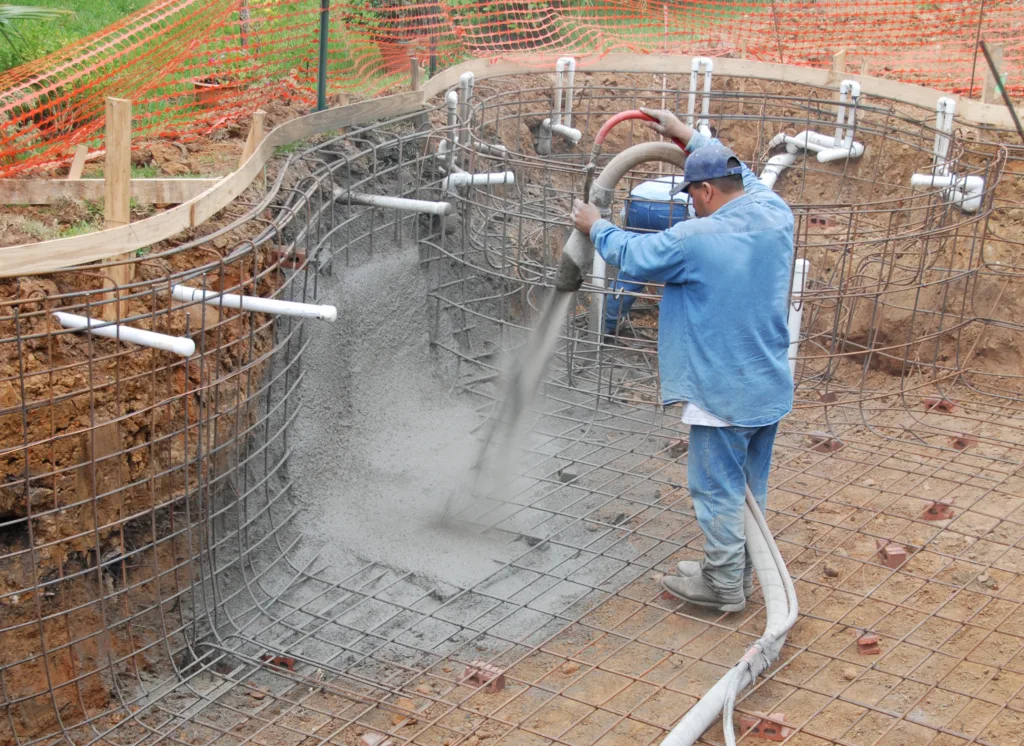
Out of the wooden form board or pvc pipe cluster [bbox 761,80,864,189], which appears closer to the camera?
the wooden form board

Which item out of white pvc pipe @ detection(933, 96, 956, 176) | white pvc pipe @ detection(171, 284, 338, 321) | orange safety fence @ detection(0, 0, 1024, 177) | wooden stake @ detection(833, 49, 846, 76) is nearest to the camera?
white pvc pipe @ detection(171, 284, 338, 321)

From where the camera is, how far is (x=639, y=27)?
10.2 meters

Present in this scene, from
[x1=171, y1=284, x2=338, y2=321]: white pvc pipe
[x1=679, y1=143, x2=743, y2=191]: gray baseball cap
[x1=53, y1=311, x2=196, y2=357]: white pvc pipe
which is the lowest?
[x1=53, y1=311, x2=196, y2=357]: white pvc pipe

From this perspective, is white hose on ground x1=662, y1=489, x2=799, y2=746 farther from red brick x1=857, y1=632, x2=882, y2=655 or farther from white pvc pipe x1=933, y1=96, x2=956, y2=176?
white pvc pipe x1=933, y1=96, x2=956, y2=176

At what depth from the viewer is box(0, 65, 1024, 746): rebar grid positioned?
391 centimetres

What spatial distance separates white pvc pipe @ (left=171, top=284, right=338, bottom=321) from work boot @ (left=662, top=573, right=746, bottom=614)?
1798mm

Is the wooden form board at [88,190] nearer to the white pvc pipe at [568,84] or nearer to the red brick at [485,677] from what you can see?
the red brick at [485,677]

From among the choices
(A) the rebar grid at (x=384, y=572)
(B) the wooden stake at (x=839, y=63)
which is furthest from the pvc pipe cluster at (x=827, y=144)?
(A) the rebar grid at (x=384, y=572)

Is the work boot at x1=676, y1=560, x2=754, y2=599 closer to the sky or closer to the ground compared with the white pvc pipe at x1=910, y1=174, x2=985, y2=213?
closer to the ground

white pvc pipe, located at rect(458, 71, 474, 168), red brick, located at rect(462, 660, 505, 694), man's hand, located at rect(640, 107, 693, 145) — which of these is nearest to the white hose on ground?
red brick, located at rect(462, 660, 505, 694)

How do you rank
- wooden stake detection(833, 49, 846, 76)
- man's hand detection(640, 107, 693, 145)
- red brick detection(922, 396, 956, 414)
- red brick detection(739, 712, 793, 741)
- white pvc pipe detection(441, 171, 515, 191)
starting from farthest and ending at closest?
wooden stake detection(833, 49, 846, 76), red brick detection(922, 396, 956, 414), white pvc pipe detection(441, 171, 515, 191), man's hand detection(640, 107, 693, 145), red brick detection(739, 712, 793, 741)

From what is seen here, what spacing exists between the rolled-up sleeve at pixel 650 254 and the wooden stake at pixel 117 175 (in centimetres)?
180

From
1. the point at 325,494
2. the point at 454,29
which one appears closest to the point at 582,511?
the point at 325,494

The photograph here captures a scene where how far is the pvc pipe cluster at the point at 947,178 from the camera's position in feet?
20.6
